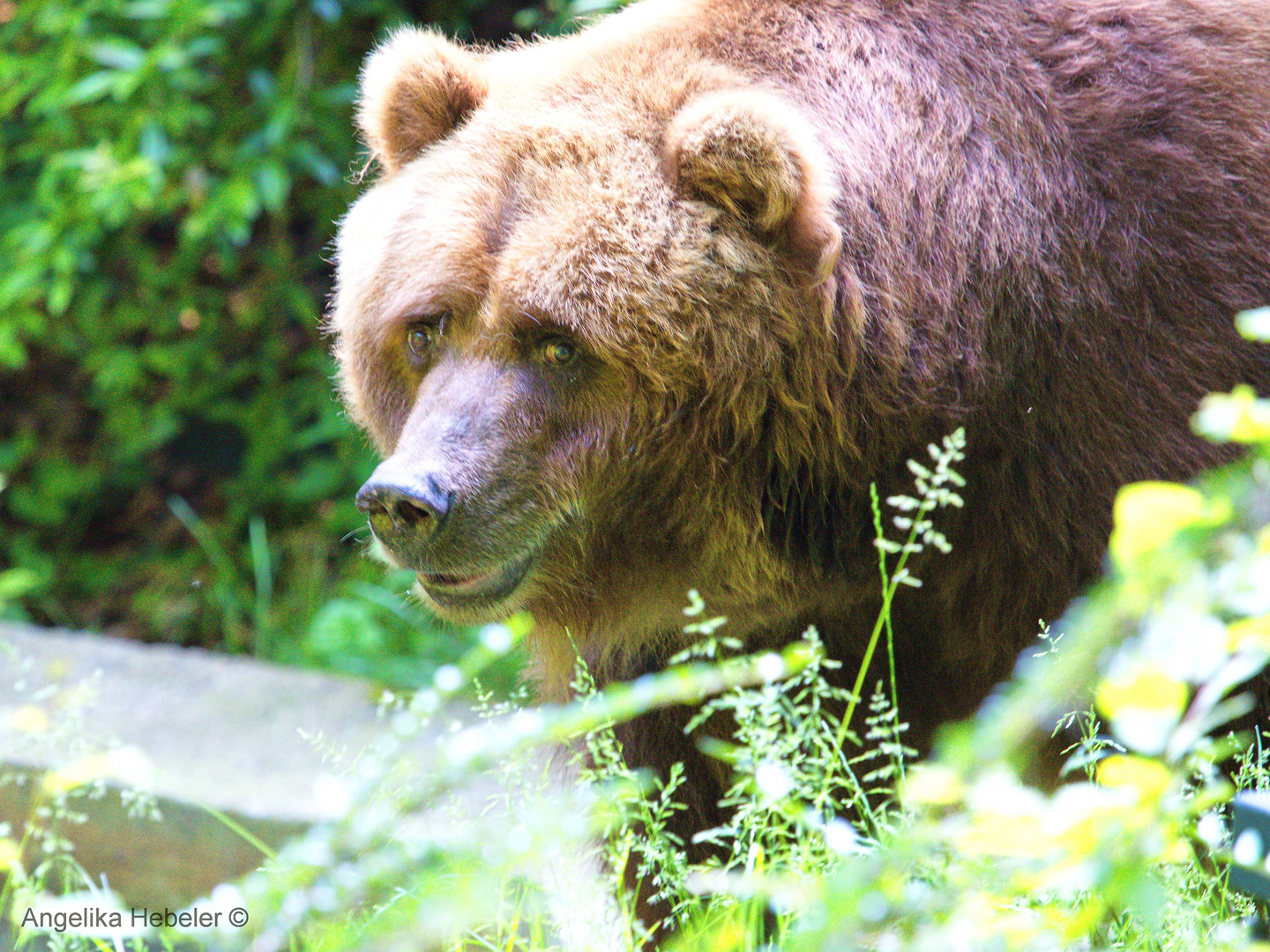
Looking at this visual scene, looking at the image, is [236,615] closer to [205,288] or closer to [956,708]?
[205,288]

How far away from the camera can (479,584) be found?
93.0 inches

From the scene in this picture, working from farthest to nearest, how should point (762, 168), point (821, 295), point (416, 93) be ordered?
1. point (416, 93)
2. point (821, 295)
3. point (762, 168)

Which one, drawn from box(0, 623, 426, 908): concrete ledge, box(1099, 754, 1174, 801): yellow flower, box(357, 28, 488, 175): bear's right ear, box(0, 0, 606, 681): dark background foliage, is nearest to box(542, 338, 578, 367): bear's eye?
box(357, 28, 488, 175): bear's right ear

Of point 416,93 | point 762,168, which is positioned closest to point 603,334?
point 762,168

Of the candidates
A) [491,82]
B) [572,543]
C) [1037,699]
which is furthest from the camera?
[491,82]

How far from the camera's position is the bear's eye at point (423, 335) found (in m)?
2.39

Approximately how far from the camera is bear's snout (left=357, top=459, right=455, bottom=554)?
2.16 meters

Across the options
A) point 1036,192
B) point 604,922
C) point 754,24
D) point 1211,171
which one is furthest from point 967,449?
point 604,922

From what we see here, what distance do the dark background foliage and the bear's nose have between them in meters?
2.07

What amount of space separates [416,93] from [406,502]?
0.86 metres

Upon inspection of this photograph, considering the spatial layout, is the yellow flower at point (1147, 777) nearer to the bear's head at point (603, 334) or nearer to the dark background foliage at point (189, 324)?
the bear's head at point (603, 334)

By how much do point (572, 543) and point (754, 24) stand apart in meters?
1.03

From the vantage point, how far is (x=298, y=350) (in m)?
5.93

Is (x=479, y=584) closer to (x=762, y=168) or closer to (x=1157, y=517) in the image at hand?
(x=762, y=168)
